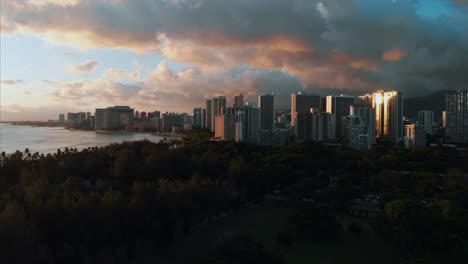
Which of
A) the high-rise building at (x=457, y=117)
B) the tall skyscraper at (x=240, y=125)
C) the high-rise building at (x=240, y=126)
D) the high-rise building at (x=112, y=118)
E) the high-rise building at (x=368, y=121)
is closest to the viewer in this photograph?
the high-rise building at (x=368, y=121)

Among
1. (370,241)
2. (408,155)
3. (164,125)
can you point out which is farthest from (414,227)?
(164,125)

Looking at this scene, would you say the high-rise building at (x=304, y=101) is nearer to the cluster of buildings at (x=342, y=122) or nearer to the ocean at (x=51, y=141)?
the cluster of buildings at (x=342, y=122)

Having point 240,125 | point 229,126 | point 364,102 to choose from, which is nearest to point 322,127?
point 240,125

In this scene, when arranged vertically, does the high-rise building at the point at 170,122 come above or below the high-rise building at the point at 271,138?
above

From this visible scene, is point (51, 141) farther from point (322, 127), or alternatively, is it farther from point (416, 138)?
point (416, 138)

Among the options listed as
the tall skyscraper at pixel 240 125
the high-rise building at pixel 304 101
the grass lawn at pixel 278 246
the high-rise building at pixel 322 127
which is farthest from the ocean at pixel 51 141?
the grass lawn at pixel 278 246
